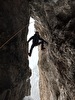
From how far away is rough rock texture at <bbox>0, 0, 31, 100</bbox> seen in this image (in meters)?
11.4

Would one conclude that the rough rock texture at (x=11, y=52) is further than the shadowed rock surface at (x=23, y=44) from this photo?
Yes

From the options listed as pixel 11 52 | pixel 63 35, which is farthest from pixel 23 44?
pixel 63 35

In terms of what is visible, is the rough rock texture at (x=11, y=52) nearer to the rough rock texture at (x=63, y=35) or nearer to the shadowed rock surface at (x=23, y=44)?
the shadowed rock surface at (x=23, y=44)

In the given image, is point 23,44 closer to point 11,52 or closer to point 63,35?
point 11,52

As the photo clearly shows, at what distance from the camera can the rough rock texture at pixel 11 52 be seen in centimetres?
1141

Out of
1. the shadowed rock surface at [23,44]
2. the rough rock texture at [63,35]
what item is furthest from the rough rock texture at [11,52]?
the rough rock texture at [63,35]

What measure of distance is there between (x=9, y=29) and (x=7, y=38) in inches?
25.7

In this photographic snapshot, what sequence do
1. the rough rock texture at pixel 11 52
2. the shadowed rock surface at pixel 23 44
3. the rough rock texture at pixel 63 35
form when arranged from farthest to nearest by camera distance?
the rough rock texture at pixel 11 52, the shadowed rock surface at pixel 23 44, the rough rock texture at pixel 63 35

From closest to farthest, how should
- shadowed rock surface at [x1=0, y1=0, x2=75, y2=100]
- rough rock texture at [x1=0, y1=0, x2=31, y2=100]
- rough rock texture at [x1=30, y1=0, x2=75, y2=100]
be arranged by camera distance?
1. rough rock texture at [x1=30, y1=0, x2=75, y2=100]
2. shadowed rock surface at [x1=0, y1=0, x2=75, y2=100]
3. rough rock texture at [x1=0, y1=0, x2=31, y2=100]

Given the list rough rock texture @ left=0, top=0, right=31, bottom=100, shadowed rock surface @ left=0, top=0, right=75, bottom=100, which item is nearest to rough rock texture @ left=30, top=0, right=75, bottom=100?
shadowed rock surface @ left=0, top=0, right=75, bottom=100

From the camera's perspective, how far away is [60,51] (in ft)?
39.1

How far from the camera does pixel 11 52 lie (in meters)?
12.1

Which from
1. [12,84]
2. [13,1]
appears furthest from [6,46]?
[13,1]

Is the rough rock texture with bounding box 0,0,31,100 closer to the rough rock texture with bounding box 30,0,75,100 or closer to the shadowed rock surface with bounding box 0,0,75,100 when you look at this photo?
the shadowed rock surface with bounding box 0,0,75,100
